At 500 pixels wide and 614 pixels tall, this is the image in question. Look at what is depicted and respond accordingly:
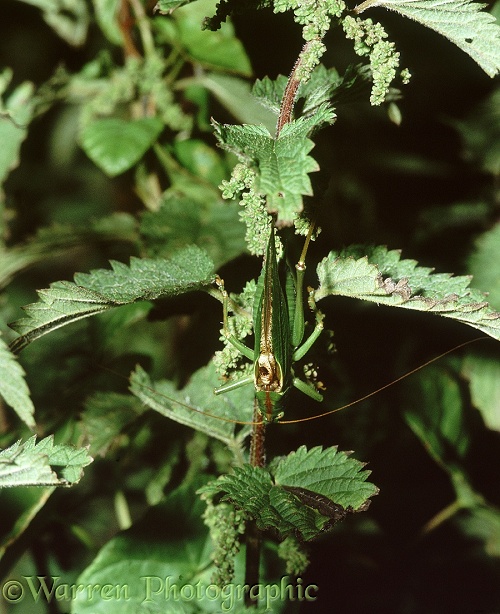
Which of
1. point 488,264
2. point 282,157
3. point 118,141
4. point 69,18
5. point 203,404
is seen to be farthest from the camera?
point 69,18

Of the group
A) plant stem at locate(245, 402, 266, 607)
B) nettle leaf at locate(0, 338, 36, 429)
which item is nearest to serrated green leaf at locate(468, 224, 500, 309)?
plant stem at locate(245, 402, 266, 607)

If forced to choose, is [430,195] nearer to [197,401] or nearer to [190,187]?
[190,187]

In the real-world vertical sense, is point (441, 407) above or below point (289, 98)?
below

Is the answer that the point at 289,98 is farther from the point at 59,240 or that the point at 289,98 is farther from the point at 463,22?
the point at 59,240

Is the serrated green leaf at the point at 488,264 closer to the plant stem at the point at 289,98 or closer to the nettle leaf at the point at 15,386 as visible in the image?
the plant stem at the point at 289,98

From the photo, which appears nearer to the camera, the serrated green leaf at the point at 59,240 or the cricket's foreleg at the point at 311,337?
the cricket's foreleg at the point at 311,337

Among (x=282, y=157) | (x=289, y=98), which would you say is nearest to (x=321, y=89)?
(x=289, y=98)

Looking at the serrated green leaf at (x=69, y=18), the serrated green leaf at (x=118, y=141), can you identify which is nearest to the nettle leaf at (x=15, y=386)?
the serrated green leaf at (x=118, y=141)
